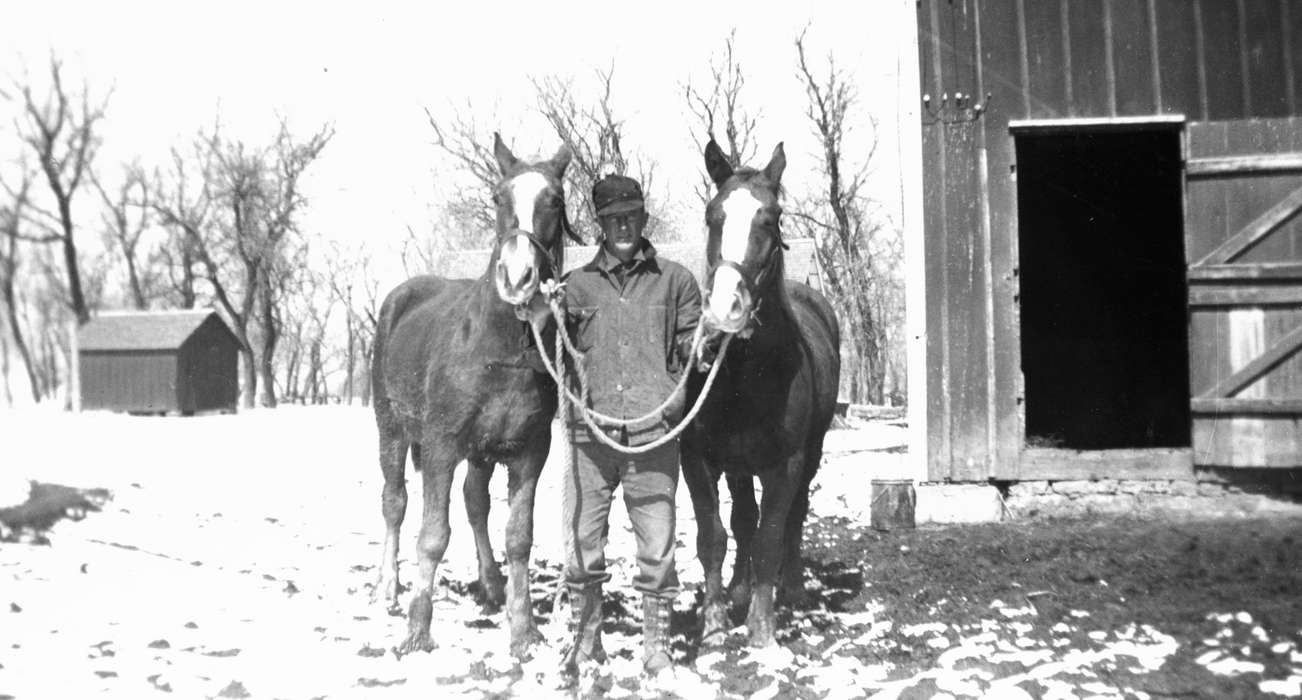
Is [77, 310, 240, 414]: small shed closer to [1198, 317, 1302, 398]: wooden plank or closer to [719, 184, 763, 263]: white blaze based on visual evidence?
[719, 184, 763, 263]: white blaze

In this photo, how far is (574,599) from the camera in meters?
4.72

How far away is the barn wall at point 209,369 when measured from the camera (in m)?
30.8

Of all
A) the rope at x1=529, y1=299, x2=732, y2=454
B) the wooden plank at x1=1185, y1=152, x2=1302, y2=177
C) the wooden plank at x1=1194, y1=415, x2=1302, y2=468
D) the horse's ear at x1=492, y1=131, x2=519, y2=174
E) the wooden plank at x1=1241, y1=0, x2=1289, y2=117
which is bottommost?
the wooden plank at x1=1194, y1=415, x2=1302, y2=468

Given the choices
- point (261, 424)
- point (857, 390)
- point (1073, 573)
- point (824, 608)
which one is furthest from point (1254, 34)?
point (857, 390)

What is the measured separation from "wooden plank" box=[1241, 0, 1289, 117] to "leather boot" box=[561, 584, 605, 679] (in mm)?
6420

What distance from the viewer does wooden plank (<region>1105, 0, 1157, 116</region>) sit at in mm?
7844

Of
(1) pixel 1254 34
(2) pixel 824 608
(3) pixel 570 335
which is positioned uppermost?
(1) pixel 1254 34

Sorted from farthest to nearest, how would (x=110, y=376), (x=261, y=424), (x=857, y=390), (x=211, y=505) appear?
(x=857, y=390), (x=110, y=376), (x=261, y=424), (x=211, y=505)

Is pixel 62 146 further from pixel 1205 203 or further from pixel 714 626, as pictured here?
pixel 1205 203

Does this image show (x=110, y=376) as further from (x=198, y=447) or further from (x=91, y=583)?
(x=91, y=583)

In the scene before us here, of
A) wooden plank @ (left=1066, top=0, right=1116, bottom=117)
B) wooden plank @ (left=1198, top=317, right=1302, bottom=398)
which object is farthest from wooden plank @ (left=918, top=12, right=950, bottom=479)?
wooden plank @ (left=1198, top=317, right=1302, bottom=398)

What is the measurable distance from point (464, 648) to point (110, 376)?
89.7 ft

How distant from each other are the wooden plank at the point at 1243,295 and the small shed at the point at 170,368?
24.6 m

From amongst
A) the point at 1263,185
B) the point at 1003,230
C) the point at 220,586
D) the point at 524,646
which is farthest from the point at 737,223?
the point at 1263,185
